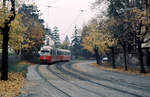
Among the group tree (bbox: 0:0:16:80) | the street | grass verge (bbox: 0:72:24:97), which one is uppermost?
tree (bbox: 0:0:16:80)

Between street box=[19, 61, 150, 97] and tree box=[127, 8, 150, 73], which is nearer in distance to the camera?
street box=[19, 61, 150, 97]

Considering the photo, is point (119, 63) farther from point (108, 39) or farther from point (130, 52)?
point (108, 39)

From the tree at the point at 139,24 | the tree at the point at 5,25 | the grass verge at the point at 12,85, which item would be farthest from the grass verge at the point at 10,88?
the tree at the point at 139,24

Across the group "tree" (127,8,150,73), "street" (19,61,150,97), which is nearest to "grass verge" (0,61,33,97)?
"street" (19,61,150,97)

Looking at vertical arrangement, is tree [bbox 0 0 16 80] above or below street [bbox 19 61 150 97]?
above

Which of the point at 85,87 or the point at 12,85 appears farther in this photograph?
the point at 85,87

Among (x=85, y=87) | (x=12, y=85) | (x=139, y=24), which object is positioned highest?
(x=139, y=24)

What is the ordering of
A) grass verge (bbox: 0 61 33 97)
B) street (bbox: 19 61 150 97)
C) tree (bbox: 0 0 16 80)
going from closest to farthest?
grass verge (bbox: 0 61 33 97) → street (bbox: 19 61 150 97) → tree (bbox: 0 0 16 80)

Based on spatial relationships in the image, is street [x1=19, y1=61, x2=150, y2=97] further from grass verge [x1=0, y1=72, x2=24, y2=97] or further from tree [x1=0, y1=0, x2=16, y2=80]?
tree [x1=0, y1=0, x2=16, y2=80]

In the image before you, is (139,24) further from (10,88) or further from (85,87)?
(10,88)

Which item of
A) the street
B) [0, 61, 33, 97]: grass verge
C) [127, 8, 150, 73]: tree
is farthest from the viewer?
[127, 8, 150, 73]: tree

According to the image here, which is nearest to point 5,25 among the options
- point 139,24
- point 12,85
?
point 12,85

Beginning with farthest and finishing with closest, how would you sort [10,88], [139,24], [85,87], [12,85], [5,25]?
[139,24]
[5,25]
[85,87]
[12,85]
[10,88]

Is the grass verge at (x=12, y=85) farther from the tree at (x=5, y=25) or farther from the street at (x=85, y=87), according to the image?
the tree at (x=5, y=25)
